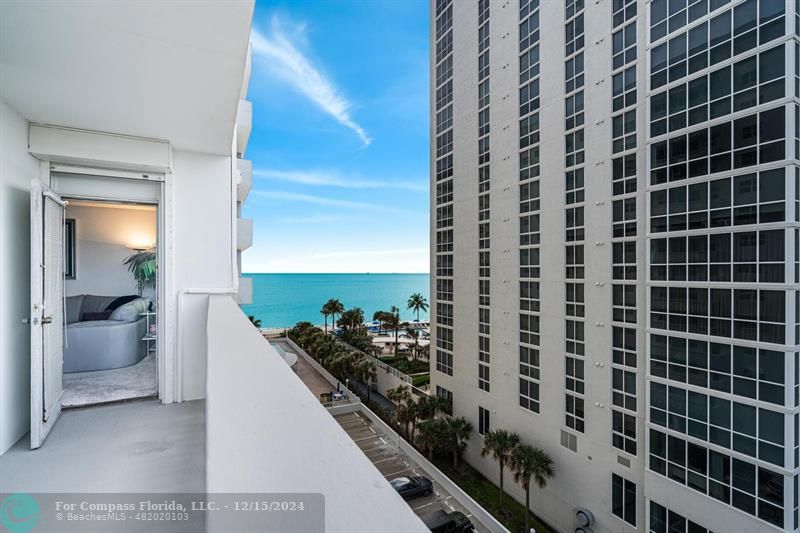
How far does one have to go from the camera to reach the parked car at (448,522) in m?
9.73

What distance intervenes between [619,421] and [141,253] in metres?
12.3

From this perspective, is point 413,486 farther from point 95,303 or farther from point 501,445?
point 95,303

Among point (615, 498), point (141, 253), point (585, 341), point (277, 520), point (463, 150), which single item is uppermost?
point (463, 150)

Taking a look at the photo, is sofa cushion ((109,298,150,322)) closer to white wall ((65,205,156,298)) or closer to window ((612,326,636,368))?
white wall ((65,205,156,298))

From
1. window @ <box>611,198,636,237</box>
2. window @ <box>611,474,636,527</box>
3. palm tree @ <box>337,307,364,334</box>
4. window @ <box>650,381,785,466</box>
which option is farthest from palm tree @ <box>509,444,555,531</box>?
palm tree @ <box>337,307,364,334</box>

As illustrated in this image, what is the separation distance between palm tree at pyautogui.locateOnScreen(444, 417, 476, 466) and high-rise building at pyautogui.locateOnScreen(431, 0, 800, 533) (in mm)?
487

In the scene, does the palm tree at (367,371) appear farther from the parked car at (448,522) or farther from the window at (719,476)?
the window at (719,476)

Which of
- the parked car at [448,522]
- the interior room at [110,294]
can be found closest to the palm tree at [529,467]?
the parked car at [448,522]

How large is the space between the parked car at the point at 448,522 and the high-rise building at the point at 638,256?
130 inches

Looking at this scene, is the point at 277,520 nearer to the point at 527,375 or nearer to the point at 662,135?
the point at 662,135

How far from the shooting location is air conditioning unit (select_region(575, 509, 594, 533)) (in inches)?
411

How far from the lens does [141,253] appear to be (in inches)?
264

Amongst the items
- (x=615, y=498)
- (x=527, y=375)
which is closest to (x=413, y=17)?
(x=527, y=375)

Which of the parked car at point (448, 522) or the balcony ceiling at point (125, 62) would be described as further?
the parked car at point (448, 522)
